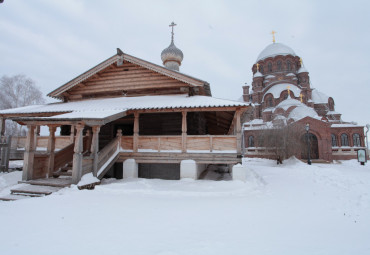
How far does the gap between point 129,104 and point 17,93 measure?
78.9ft

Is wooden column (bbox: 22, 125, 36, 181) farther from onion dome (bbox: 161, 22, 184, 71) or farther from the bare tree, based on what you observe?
the bare tree

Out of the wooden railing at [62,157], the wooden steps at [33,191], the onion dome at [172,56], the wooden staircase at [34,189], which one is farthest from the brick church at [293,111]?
the wooden steps at [33,191]

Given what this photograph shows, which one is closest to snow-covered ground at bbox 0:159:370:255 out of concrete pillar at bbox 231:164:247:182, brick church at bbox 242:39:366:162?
concrete pillar at bbox 231:164:247:182

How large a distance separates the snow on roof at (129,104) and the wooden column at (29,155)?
1.36 metres

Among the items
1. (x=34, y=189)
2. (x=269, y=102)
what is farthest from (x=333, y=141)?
(x=34, y=189)

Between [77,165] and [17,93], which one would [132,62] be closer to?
[77,165]

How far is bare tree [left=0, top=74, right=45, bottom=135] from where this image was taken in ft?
82.6

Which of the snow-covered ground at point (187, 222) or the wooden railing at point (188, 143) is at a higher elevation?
the wooden railing at point (188, 143)

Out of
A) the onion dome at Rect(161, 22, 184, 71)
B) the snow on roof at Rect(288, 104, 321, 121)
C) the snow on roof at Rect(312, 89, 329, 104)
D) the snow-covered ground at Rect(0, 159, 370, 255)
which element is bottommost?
the snow-covered ground at Rect(0, 159, 370, 255)

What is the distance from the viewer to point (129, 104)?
1042cm

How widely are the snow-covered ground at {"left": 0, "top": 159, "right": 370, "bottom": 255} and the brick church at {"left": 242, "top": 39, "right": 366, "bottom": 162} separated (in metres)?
17.0

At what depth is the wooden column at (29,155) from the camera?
7891 millimetres

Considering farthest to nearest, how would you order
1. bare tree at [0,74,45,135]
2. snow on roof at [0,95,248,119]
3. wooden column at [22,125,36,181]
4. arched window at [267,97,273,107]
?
arched window at [267,97,273,107] → bare tree at [0,74,45,135] → snow on roof at [0,95,248,119] → wooden column at [22,125,36,181]

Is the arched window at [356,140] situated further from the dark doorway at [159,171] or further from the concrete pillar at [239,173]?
the dark doorway at [159,171]
